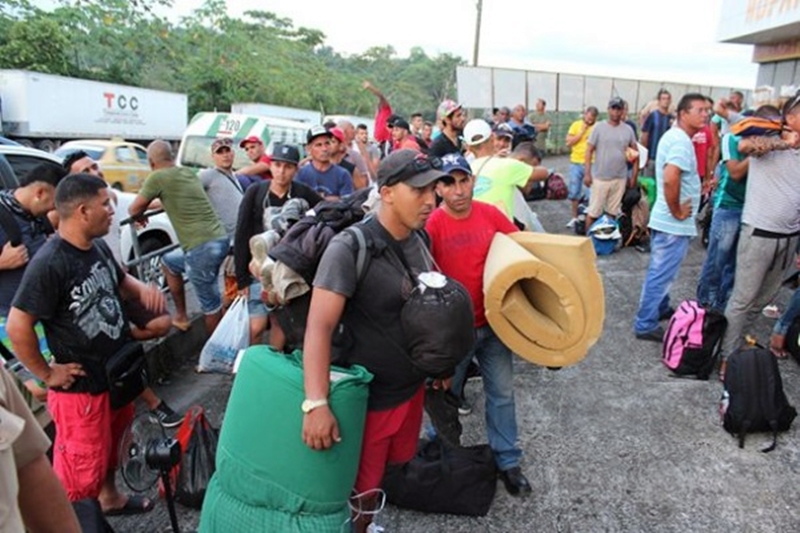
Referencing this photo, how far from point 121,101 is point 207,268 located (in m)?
21.6

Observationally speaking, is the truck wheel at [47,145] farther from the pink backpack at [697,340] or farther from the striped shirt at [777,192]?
the striped shirt at [777,192]

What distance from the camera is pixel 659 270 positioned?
4664 mm

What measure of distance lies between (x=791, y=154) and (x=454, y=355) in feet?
10.2

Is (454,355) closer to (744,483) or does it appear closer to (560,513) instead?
(560,513)

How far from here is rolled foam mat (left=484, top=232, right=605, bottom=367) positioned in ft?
8.07

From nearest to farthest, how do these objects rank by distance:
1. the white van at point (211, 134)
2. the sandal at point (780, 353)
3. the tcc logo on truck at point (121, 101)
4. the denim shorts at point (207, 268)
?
the sandal at point (780, 353) < the denim shorts at point (207, 268) < the white van at point (211, 134) < the tcc logo on truck at point (121, 101)

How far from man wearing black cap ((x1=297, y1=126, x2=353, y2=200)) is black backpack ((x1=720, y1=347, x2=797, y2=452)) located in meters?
3.08

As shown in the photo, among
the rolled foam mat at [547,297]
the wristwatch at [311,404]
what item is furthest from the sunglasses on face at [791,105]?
the wristwatch at [311,404]

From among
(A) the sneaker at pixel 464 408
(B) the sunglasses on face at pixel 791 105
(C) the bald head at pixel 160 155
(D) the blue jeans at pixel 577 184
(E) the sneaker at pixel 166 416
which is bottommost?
(A) the sneaker at pixel 464 408

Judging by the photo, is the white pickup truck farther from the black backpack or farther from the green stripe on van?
the green stripe on van

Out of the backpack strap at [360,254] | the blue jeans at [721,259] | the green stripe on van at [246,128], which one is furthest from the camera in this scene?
the green stripe on van at [246,128]

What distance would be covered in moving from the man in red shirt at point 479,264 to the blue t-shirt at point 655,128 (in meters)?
6.20

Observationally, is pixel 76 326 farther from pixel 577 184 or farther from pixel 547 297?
pixel 577 184

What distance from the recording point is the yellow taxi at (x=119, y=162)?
1283 centimetres
